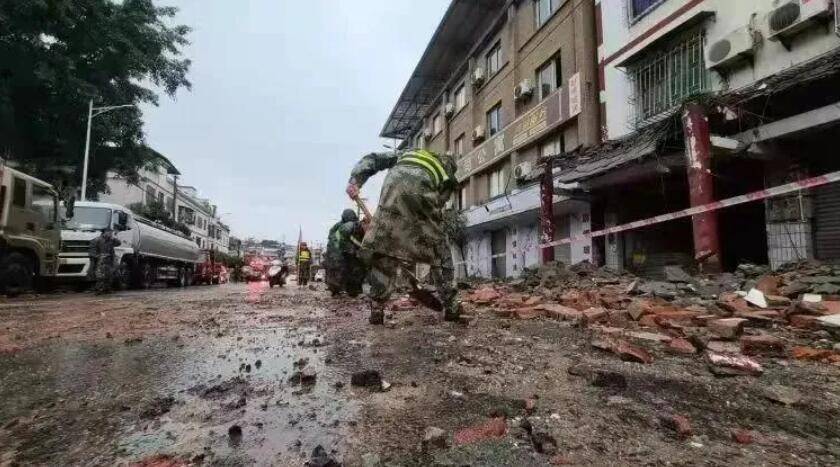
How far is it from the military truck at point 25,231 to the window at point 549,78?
1449 centimetres

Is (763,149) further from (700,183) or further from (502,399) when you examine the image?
(502,399)

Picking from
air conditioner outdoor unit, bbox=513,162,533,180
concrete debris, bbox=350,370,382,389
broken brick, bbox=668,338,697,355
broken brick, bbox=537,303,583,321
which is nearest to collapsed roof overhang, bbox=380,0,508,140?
air conditioner outdoor unit, bbox=513,162,533,180

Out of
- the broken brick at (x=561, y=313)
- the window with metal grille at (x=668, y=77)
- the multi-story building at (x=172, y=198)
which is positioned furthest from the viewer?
the multi-story building at (x=172, y=198)

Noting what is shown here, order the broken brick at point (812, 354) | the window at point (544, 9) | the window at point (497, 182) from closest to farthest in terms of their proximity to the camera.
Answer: the broken brick at point (812, 354)
the window at point (544, 9)
the window at point (497, 182)

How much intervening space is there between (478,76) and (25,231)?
16.9 meters

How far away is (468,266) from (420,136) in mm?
12722

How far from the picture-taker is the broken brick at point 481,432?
1.38 meters

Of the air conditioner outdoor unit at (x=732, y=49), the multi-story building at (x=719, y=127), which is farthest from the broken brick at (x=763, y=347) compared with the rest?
the air conditioner outdoor unit at (x=732, y=49)

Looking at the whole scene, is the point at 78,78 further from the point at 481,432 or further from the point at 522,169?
the point at 481,432

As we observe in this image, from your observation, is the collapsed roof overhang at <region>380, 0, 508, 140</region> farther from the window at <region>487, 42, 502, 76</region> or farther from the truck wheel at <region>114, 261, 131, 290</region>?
the truck wheel at <region>114, 261, 131, 290</region>

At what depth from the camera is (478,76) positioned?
20.3m

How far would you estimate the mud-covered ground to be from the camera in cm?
131

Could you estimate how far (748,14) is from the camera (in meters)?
8.38

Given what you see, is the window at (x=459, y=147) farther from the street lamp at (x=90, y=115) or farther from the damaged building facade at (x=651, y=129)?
the street lamp at (x=90, y=115)
